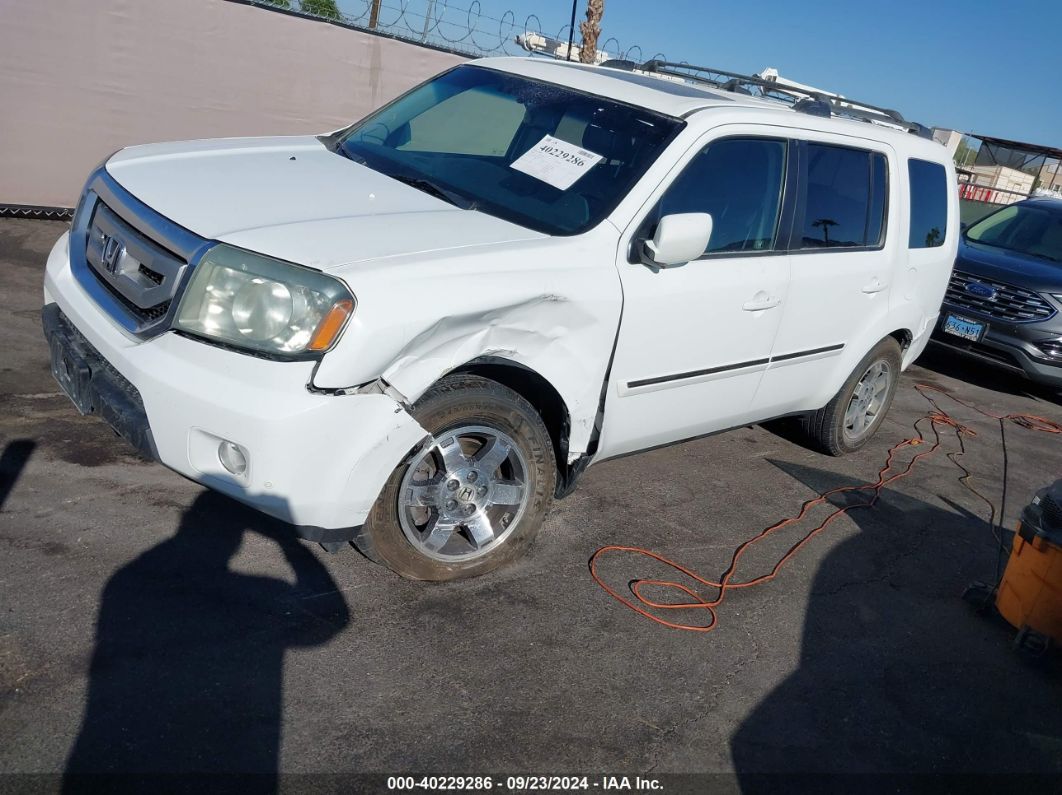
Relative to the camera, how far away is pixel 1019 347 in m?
8.44

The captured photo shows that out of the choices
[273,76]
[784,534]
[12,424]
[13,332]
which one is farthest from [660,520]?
[273,76]

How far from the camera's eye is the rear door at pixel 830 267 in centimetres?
476

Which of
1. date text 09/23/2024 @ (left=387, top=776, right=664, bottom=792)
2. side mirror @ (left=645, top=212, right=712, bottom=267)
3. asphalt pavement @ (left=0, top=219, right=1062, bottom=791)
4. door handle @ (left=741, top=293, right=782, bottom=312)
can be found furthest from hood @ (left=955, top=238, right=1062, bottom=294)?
date text 09/23/2024 @ (left=387, top=776, right=664, bottom=792)

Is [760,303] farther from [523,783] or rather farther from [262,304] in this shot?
[523,783]

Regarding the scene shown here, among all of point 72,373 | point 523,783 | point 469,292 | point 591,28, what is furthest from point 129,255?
point 591,28

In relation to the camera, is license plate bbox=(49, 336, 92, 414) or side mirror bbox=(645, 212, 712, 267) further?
side mirror bbox=(645, 212, 712, 267)

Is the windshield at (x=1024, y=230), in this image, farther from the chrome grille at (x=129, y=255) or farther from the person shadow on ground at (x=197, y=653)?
the chrome grille at (x=129, y=255)

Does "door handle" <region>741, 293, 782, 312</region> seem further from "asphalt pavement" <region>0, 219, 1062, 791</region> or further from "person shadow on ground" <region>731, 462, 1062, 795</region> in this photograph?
"person shadow on ground" <region>731, 462, 1062, 795</region>

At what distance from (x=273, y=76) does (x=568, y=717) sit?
8.73 m

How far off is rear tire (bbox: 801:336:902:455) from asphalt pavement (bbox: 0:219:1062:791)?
989mm

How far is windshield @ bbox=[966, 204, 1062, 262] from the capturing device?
968 centimetres

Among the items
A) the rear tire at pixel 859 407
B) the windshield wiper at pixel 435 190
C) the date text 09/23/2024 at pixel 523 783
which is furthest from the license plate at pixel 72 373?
the rear tire at pixel 859 407

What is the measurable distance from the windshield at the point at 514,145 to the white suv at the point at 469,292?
14mm

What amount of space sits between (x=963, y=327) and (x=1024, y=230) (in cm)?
205
